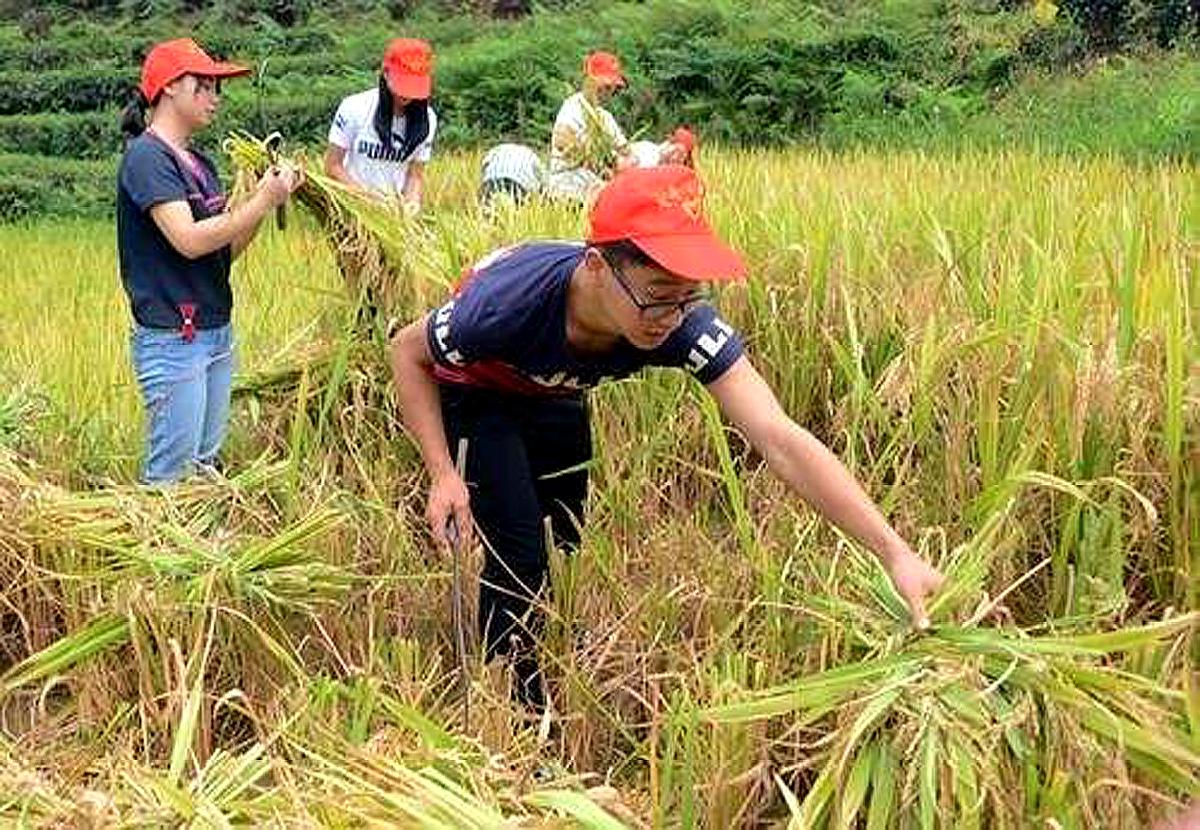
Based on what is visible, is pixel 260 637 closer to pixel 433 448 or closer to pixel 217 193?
pixel 433 448

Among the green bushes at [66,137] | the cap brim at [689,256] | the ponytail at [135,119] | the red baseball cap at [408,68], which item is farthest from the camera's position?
the green bushes at [66,137]

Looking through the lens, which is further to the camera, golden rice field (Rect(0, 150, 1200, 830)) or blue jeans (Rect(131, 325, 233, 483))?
blue jeans (Rect(131, 325, 233, 483))

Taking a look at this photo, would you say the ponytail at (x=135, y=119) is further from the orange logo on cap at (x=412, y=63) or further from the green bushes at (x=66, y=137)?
the green bushes at (x=66, y=137)

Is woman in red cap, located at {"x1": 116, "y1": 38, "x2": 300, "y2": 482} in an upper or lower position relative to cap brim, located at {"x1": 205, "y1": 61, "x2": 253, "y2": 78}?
lower

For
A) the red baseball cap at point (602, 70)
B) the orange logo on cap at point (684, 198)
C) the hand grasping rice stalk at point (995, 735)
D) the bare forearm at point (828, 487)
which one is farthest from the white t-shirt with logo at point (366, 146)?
the hand grasping rice stalk at point (995, 735)

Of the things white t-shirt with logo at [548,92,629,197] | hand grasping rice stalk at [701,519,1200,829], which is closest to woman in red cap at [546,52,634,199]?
white t-shirt with logo at [548,92,629,197]

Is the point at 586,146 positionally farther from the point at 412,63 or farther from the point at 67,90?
the point at 67,90

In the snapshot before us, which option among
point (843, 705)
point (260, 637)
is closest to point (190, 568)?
point (260, 637)

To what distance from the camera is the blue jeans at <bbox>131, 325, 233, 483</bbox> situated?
344cm

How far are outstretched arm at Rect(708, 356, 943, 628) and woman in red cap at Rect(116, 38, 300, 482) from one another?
53.9 inches

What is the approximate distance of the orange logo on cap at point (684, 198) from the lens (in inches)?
88.3

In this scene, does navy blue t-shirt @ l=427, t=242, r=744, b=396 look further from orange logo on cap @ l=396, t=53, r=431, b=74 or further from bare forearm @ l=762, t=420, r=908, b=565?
orange logo on cap @ l=396, t=53, r=431, b=74

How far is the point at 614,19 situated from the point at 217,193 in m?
11.2

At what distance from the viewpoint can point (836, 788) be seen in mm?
1953
